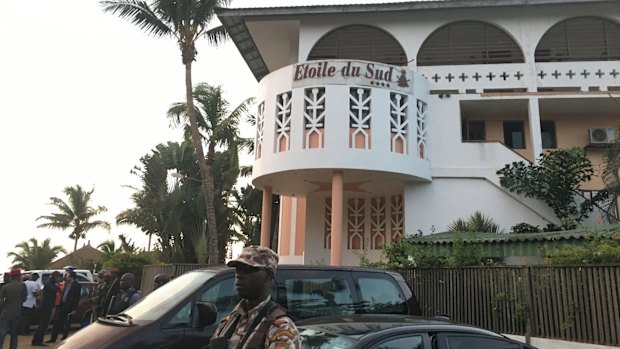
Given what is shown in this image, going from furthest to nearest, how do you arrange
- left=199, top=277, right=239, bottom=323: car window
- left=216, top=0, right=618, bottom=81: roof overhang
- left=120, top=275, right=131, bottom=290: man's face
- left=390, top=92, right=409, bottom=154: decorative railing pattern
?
left=216, top=0, right=618, bottom=81: roof overhang
left=390, top=92, right=409, bottom=154: decorative railing pattern
left=120, top=275, right=131, bottom=290: man's face
left=199, top=277, right=239, bottom=323: car window

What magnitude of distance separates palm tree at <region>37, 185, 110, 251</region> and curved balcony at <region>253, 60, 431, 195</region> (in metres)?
33.4

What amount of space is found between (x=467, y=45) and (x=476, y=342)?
55.6ft

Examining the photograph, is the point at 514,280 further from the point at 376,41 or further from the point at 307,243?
the point at 376,41

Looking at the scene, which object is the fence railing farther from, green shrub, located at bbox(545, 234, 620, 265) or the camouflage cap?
the camouflage cap

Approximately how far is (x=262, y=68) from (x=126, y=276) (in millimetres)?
17856


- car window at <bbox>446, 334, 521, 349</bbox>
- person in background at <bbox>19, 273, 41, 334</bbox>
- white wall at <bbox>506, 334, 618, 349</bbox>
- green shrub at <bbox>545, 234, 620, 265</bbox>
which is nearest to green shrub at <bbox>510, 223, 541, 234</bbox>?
green shrub at <bbox>545, 234, 620, 265</bbox>

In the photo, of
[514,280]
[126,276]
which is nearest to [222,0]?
[126,276]

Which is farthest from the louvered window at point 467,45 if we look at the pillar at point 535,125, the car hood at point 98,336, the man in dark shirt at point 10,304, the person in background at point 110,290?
the car hood at point 98,336

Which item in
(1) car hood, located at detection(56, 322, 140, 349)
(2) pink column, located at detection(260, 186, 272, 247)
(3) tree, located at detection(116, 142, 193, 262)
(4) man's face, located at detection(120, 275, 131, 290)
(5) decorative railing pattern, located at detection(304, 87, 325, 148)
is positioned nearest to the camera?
(1) car hood, located at detection(56, 322, 140, 349)

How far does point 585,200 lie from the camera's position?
16.2 m

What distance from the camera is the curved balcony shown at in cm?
1547

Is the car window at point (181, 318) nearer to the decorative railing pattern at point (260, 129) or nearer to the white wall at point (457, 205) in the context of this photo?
the decorative railing pattern at point (260, 129)

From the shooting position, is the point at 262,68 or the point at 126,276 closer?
the point at 126,276

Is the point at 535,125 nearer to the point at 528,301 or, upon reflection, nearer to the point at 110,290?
the point at 528,301
